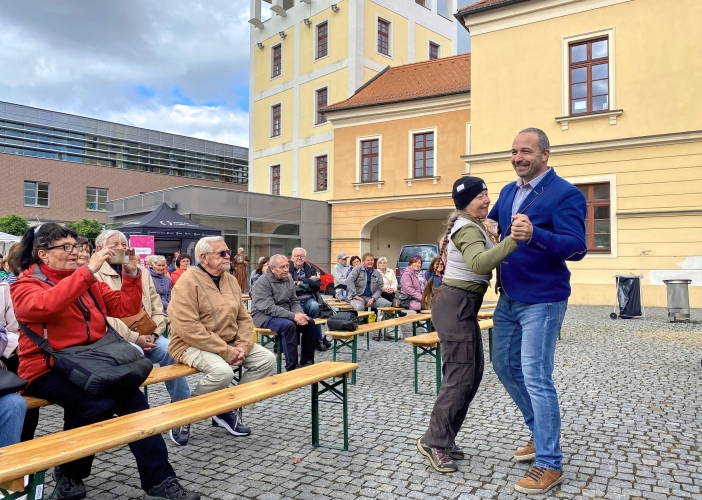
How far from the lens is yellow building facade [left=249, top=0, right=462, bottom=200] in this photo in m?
28.0

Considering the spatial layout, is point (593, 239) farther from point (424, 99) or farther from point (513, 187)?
point (513, 187)

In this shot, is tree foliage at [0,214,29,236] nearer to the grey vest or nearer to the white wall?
the white wall

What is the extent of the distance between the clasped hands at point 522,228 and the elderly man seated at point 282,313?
3999 mm

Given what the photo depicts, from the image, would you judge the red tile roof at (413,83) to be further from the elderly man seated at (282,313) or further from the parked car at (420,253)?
the elderly man seated at (282,313)

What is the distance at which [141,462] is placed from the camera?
3.05 metres

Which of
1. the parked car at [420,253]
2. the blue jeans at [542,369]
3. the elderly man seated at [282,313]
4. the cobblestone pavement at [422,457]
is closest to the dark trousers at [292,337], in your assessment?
the elderly man seated at [282,313]

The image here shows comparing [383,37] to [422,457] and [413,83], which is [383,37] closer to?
[413,83]

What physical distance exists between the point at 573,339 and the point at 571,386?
11.9 ft

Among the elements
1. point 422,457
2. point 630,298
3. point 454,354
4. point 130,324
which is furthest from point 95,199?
point 454,354

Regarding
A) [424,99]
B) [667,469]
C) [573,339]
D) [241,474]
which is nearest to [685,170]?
[573,339]

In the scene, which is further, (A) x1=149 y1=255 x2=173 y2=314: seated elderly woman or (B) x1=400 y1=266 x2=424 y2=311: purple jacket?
(B) x1=400 y1=266 x2=424 y2=311: purple jacket

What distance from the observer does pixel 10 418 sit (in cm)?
296

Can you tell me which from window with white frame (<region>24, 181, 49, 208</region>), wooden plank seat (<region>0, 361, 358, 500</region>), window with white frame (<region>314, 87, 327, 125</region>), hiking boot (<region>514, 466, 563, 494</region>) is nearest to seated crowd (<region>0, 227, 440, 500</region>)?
wooden plank seat (<region>0, 361, 358, 500</region>)

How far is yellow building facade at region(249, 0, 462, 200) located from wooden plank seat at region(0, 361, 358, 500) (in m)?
22.6
